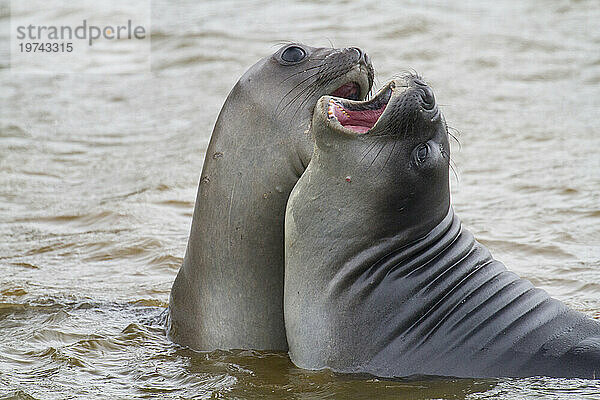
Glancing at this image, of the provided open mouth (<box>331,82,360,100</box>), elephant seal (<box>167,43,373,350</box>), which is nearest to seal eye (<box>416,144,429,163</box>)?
elephant seal (<box>167,43,373,350</box>)

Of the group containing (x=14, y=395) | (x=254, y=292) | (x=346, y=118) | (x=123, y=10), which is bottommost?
(x=14, y=395)

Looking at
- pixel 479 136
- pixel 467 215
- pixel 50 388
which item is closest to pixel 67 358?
pixel 50 388

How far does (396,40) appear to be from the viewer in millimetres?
18266

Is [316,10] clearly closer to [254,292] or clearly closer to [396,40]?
[396,40]

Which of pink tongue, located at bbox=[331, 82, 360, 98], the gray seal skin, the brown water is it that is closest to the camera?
the gray seal skin

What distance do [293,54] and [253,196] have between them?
0.93 m

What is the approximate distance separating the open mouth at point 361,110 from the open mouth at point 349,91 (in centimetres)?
60

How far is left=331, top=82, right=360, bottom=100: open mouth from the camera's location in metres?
6.59

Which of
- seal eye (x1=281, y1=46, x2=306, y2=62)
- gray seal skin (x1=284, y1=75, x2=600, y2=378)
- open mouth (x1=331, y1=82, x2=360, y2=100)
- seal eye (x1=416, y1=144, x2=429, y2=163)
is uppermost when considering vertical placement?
seal eye (x1=281, y1=46, x2=306, y2=62)

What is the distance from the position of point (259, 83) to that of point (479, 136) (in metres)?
7.29

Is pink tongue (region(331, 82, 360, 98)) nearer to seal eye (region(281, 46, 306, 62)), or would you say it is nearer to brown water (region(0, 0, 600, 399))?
seal eye (region(281, 46, 306, 62))

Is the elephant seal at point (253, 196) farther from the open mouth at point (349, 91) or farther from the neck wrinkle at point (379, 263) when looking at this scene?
the neck wrinkle at point (379, 263)

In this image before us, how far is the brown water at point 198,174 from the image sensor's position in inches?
247

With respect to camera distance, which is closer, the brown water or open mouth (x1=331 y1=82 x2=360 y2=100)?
the brown water
